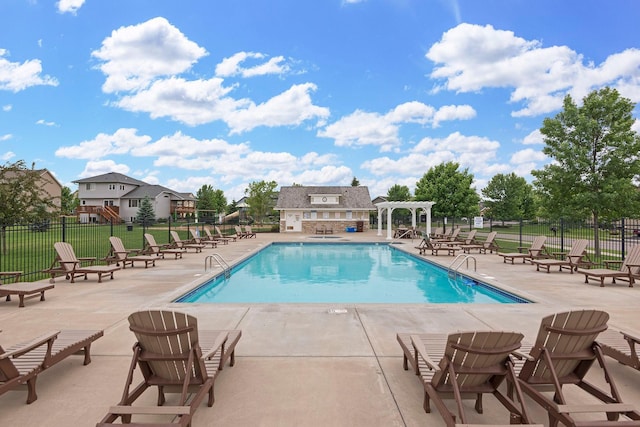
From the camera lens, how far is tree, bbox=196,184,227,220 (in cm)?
6884

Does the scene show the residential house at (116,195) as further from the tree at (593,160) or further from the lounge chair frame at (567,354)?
the lounge chair frame at (567,354)

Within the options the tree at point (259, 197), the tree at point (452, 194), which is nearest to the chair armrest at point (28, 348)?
the tree at point (452, 194)

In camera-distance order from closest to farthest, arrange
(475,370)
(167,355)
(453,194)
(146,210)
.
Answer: (475,370)
(167,355)
(453,194)
(146,210)

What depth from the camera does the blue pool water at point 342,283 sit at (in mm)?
10062

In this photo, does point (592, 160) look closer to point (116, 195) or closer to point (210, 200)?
point (116, 195)

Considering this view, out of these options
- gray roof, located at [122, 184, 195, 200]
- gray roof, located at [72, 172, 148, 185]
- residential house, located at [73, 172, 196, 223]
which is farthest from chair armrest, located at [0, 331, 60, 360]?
gray roof, located at [72, 172, 148, 185]

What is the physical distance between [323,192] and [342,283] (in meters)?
29.0

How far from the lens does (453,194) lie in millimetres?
34812

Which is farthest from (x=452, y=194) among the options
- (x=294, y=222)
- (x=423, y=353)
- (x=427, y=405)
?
(x=427, y=405)

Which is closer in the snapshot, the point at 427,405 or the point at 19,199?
the point at 427,405

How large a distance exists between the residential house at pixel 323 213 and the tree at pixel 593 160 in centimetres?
2115

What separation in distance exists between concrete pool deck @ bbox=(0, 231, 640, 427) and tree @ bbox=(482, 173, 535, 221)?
→ 57.1m

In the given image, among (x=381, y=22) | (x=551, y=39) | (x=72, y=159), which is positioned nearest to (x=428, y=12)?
(x=381, y=22)

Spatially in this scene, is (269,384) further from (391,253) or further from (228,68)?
(228,68)
